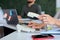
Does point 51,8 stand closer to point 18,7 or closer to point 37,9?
point 18,7

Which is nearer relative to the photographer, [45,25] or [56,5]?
[45,25]

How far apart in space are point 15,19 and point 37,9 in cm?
167

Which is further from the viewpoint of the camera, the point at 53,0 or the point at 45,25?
the point at 53,0

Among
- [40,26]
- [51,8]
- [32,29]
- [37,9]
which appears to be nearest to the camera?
[32,29]

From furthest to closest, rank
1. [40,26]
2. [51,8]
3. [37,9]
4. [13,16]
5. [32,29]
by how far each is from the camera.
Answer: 1. [51,8]
2. [37,9]
3. [13,16]
4. [40,26]
5. [32,29]

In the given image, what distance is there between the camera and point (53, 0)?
5.04 metres

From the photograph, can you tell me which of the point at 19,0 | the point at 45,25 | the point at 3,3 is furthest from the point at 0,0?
the point at 45,25

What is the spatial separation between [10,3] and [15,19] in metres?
3.10

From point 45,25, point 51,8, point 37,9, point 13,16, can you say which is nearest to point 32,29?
point 45,25

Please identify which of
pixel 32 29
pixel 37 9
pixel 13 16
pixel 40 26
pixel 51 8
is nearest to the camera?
pixel 32 29

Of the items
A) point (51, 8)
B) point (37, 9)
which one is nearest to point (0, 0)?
point (51, 8)

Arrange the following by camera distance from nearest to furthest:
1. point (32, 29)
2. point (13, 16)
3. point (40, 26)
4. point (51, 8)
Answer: point (32, 29) → point (40, 26) → point (13, 16) → point (51, 8)

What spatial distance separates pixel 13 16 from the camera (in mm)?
2023

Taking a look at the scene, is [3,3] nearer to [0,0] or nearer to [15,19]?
[0,0]
